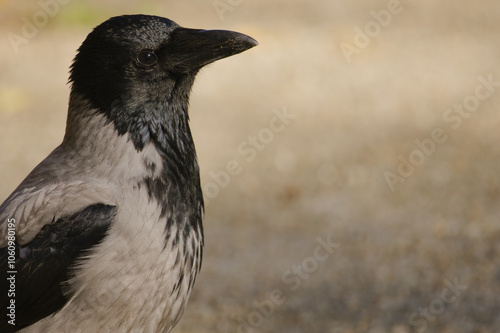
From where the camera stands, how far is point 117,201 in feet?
10.9

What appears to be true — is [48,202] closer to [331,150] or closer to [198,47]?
[198,47]

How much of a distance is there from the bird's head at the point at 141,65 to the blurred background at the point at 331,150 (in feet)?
1.57

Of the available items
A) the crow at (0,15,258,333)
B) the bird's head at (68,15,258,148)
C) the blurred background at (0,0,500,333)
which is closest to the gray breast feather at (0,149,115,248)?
the crow at (0,15,258,333)

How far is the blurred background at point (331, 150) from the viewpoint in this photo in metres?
5.36

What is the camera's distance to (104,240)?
3266mm

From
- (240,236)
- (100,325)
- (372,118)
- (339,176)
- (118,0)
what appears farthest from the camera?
(118,0)

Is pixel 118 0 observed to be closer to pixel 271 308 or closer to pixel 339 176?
pixel 339 176

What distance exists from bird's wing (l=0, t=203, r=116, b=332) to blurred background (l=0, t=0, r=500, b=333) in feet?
3.42

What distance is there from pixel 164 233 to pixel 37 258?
19.6 inches

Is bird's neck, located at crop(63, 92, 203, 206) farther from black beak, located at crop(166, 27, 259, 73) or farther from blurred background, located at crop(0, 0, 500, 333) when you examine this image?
blurred background, located at crop(0, 0, 500, 333)

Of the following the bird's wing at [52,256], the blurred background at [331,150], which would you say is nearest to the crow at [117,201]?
the bird's wing at [52,256]

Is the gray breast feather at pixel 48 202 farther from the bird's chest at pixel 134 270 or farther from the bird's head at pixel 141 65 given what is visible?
the bird's head at pixel 141 65

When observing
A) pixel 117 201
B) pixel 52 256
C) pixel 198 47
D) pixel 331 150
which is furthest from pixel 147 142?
pixel 331 150

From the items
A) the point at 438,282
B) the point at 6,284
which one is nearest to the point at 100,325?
the point at 6,284
